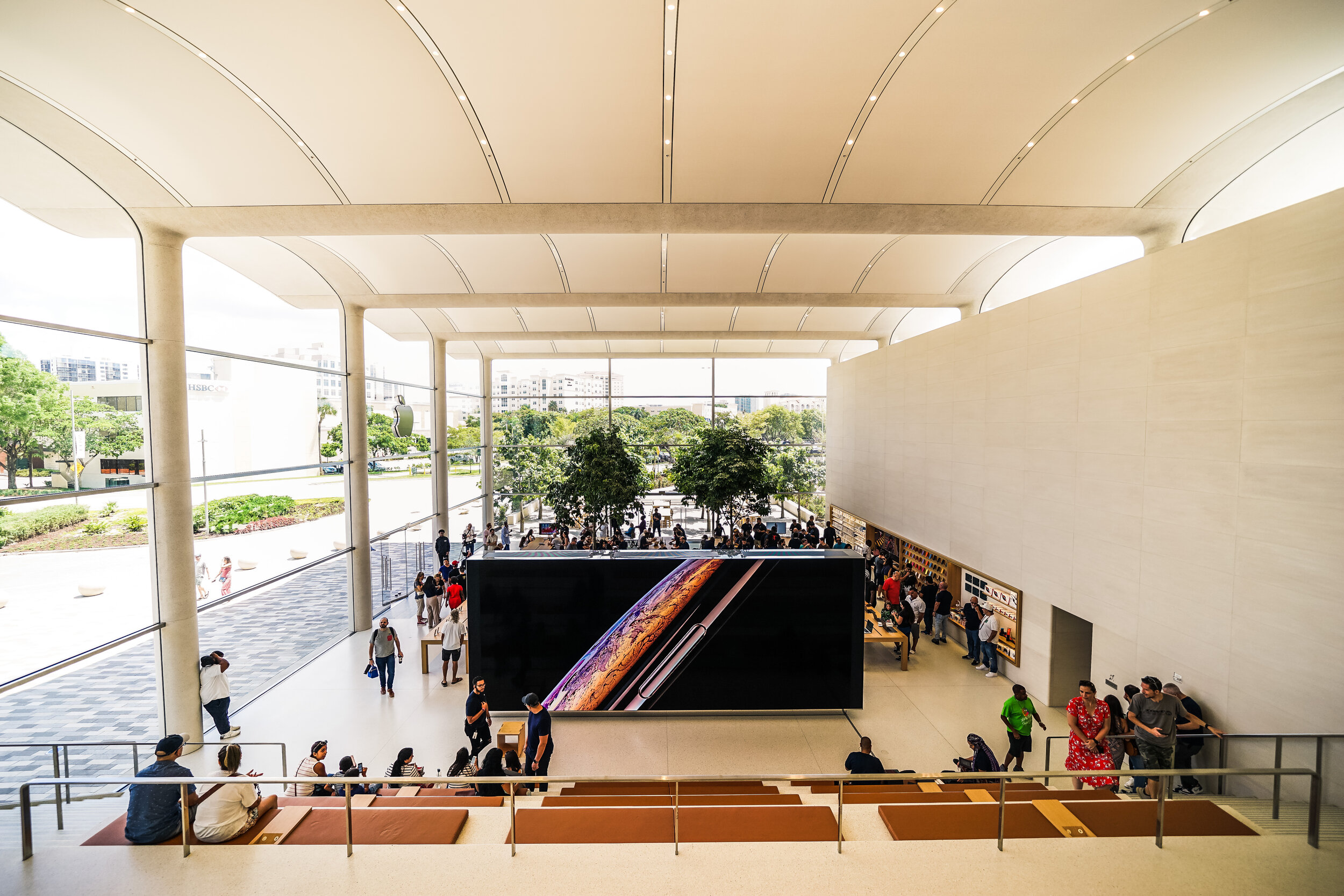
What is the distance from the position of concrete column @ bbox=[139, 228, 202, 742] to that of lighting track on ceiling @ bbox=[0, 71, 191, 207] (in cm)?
70

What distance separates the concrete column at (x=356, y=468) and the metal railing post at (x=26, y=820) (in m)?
8.33

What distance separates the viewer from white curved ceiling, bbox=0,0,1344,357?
491 centimetres

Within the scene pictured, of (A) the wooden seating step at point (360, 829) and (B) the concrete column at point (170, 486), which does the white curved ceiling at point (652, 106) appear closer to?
(B) the concrete column at point (170, 486)

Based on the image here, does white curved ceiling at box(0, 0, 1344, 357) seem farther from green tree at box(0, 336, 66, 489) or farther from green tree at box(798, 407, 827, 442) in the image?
green tree at box(798, 407, 827, 442)

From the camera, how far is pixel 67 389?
6.11 metres

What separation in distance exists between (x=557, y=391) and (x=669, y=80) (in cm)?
1729

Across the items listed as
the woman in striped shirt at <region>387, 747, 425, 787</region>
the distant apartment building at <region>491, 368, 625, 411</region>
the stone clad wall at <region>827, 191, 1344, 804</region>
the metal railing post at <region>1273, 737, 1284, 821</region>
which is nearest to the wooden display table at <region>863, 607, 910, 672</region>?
the stone clad wall at <region>827, 191, 1344, 804</region>

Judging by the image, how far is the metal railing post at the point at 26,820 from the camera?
361 centimetres

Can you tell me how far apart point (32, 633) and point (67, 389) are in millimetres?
2680

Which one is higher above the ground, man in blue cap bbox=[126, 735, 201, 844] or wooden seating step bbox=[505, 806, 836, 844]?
man in blue cap bbox=[126, 735, 201, 844]

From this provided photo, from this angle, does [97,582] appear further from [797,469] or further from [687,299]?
[797,469]

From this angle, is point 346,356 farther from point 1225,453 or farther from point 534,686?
point 1225,453

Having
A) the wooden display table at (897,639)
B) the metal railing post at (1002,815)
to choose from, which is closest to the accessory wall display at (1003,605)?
the wooden display table at (897,639)

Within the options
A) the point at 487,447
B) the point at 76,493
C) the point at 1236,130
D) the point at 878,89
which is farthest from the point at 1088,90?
the point at 487,447
